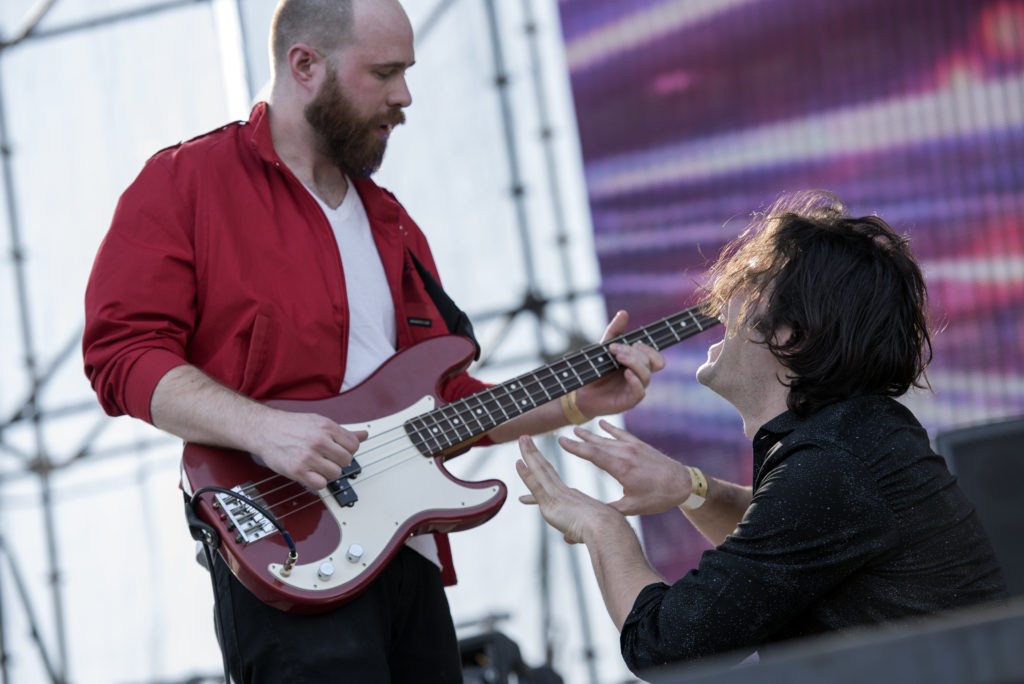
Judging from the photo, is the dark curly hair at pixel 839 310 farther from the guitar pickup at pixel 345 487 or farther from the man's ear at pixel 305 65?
the man's ear at pixel 305 65

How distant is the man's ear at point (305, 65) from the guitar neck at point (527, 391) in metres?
0.73

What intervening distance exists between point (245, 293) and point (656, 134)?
9.31 ft

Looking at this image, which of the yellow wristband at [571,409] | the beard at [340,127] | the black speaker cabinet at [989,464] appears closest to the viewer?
the beard at [340,127]

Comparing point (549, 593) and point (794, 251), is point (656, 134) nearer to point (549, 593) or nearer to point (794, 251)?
point (549, 593)

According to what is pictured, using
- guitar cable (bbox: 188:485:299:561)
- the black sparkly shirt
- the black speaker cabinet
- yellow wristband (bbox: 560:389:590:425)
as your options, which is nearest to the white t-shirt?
guitar cable (bbox: 188:485:299:561)

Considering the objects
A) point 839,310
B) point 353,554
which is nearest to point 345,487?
point 353,554

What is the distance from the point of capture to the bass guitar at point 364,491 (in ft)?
5.77

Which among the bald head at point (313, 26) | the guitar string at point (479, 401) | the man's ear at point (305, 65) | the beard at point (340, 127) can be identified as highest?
the bald head at point (313, 26)

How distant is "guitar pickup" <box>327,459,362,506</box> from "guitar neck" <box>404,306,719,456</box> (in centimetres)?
14

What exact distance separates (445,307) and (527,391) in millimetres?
260

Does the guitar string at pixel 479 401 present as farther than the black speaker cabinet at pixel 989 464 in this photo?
No

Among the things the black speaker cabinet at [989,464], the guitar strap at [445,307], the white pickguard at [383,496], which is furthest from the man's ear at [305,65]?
the black speaker cabinet at [989,464]

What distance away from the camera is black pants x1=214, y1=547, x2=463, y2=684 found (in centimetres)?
177

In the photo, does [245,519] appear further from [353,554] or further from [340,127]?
[340,127]
